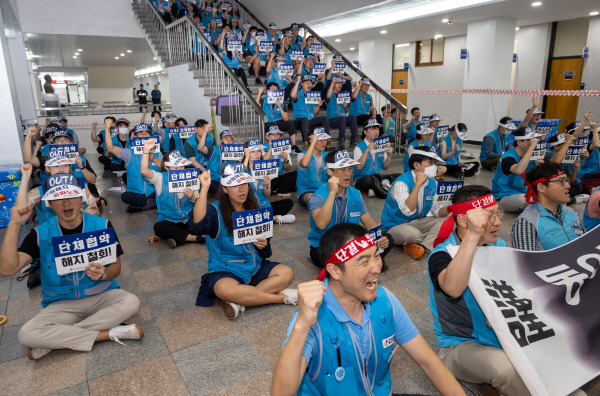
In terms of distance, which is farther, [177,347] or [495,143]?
[495,143]

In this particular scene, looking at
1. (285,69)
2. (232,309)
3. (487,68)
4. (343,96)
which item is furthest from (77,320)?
(487,68)

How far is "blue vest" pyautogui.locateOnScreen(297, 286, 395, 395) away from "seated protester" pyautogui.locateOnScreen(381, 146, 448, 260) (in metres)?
2.86

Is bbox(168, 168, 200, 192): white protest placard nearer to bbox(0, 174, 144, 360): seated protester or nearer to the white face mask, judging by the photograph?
bbox(0, 174, 144, 360): seated protester

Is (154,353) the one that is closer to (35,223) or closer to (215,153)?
(35,223)

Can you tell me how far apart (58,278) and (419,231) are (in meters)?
3.83

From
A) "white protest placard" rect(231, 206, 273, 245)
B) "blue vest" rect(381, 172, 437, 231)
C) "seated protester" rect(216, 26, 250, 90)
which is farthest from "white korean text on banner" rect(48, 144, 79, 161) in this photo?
"seated protester" rect(216, 26, 250, 90)

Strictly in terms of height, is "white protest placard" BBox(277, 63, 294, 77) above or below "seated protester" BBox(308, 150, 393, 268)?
above

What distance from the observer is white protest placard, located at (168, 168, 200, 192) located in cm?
536

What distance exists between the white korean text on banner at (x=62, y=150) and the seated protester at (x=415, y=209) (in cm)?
500

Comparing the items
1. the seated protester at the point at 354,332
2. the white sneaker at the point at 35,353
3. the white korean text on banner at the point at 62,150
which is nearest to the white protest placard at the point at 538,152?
the seated protester at the point at 354,332

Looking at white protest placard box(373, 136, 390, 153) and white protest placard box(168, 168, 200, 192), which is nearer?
white protest placard box(168, 168, 200, 192)

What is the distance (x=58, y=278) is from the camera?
325 cm

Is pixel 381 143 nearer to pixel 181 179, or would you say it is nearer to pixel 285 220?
pixel 285 220

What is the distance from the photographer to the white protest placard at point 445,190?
4941 millimetres
